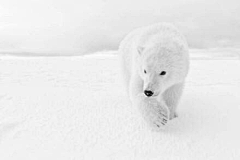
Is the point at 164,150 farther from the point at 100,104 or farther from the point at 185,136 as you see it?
the point at 100,104

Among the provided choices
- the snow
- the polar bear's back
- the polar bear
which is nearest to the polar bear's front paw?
the polar bear

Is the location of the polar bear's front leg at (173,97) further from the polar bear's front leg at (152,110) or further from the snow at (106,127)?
the polar bear's front leg at (152,110)

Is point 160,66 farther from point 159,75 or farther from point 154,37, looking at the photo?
point 154,37

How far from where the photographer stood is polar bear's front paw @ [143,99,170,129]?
10.5 ft

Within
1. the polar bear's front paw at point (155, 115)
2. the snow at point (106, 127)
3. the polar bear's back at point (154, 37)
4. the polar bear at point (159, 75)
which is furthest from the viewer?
the polar bear's back at point (154, 37)

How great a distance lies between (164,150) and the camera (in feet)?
9.71

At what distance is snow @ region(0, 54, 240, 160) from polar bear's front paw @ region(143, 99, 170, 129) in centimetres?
11

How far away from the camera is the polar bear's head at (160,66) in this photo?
9.96 ft

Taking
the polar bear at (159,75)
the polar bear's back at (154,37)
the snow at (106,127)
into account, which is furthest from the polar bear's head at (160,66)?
the snow at (106,127)

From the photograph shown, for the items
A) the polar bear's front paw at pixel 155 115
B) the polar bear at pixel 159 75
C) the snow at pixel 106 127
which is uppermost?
the polar bear at pixel 159 75

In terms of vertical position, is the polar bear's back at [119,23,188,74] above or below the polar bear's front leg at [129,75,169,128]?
above

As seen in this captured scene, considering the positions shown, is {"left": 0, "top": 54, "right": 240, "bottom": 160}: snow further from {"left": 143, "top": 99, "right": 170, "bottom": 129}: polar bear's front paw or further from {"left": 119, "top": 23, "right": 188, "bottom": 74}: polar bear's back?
{"left": 119, "top": 23, "right": 188, "bottom": 74}: polar bear's back

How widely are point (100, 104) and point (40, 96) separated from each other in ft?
3.42

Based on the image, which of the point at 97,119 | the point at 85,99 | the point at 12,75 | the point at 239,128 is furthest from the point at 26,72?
the point at 239,128
